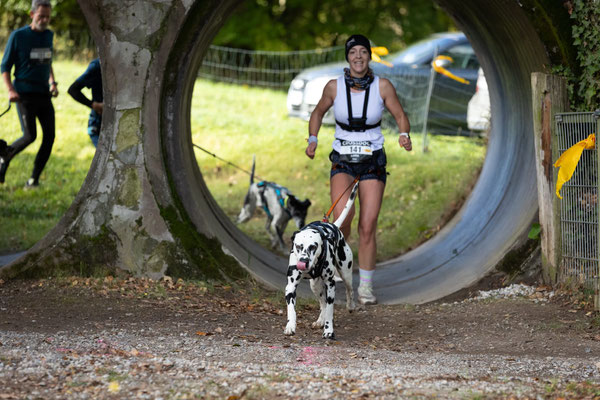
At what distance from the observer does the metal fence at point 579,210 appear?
7.25m

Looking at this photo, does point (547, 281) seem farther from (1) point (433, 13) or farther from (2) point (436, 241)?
(1) point (433, 13)

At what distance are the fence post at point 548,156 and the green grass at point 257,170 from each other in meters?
3.71

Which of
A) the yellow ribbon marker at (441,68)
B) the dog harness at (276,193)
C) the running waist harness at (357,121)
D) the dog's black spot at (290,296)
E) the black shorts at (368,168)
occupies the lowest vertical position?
the dog's black spot at (290,296)

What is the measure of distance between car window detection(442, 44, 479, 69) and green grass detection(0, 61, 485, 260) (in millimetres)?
1760

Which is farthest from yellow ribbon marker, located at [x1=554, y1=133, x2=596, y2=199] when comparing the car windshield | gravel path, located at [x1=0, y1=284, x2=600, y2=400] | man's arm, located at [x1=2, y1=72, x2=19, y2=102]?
the car windshield

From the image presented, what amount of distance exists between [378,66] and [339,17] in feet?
35.7

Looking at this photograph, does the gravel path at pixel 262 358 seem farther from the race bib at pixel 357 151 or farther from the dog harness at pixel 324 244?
the race bib at pixel 357 151

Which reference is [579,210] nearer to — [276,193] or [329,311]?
[329,311]

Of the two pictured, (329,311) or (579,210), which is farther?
(579,210)

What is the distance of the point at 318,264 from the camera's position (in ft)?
20.8

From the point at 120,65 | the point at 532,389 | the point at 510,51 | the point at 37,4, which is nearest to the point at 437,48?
the point at 510,51

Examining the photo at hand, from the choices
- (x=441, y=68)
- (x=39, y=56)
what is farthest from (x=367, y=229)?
(x=441, y=68)

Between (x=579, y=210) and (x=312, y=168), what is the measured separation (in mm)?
8400

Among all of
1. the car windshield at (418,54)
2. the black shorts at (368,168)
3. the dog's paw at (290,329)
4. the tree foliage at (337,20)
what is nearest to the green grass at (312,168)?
the car windshield at (418,54)
